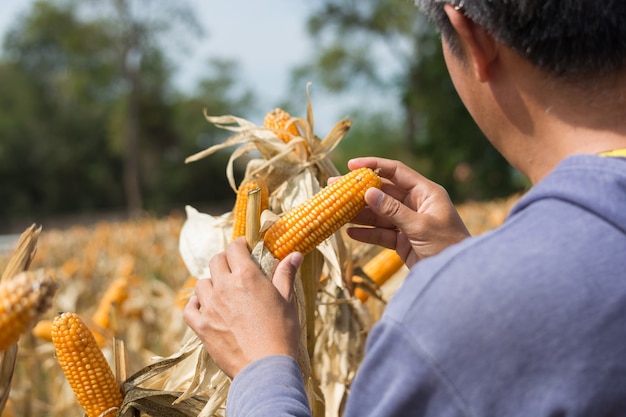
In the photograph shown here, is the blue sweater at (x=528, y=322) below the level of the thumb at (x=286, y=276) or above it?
above

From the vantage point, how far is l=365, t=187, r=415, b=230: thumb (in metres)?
1.76

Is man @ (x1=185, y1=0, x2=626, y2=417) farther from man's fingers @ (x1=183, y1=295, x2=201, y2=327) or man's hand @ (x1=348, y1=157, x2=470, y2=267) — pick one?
man's hand @ (x1=348, y1=157, x2=470, y2=267)

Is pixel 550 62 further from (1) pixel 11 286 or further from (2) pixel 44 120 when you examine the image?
(2) pixel 44 120

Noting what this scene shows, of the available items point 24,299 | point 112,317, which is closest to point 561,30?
point 24,299

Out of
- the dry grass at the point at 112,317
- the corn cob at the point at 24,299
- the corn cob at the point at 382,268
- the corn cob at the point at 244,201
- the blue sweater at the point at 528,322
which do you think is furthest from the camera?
the dry grass at the point at 112,317

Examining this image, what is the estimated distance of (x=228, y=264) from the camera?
1.67 m

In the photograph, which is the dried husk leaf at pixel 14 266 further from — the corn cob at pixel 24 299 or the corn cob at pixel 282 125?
the corn cob at pixel 282 125

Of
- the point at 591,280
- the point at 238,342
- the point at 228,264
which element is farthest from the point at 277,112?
the point at 591,280

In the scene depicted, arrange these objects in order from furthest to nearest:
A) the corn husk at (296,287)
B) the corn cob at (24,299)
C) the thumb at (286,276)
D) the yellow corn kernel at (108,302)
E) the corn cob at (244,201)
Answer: the yellow corn kernel at (108,302), the corn cob at (244,201), the corn husk at (296,287), the thumb at (286,276), the corn cob at (24,299)

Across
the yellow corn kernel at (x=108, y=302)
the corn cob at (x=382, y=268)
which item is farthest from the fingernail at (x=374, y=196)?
the yellow corn kernel at (x=108, y=302)

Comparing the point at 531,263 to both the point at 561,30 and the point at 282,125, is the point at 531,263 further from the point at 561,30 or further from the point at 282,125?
the point at 282,125

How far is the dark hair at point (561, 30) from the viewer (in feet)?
3.68

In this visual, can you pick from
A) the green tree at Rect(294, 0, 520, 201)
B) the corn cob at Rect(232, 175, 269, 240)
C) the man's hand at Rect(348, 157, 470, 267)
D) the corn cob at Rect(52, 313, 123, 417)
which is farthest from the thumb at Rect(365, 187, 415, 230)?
the green tree at Rect(294, 0, 520, 201)

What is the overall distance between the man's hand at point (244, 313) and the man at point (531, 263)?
6.3 inches
